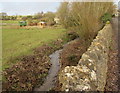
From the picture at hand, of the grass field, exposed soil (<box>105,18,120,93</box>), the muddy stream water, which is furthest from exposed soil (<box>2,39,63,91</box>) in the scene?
exposed soil (<box>105,18,120,93</box>)

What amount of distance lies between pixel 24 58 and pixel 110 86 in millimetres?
5953

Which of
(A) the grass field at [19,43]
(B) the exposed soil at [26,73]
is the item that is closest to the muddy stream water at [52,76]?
(B) the exposed soil at [26,73]

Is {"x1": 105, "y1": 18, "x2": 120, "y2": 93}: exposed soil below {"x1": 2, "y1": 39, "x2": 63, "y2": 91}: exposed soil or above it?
above

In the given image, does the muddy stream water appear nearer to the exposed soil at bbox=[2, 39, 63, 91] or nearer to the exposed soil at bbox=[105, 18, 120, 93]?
the exposed soil at bbox=[2, 39, 63, 91]

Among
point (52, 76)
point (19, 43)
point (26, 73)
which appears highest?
point (19, 43)

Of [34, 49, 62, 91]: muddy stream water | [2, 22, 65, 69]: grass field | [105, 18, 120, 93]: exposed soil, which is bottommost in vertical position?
[34, 49, 62, 91]: muddy stream water

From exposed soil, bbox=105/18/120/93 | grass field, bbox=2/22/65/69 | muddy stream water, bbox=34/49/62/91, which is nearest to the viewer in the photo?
exposed soil, bbox=105/18/120/93

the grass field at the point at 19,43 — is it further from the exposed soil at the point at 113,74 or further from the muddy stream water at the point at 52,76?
the exposed soil at the point at 113,74

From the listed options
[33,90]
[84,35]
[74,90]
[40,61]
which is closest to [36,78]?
[33,90]

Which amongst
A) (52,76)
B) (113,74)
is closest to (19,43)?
(52,76)

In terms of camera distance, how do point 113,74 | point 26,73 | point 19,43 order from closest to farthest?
point 113,74, point 26,73, point 19,43

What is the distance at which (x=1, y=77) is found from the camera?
7.33 m

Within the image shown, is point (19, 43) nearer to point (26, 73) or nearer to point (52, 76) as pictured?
point (26, 73)

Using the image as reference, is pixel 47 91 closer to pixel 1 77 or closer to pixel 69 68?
pixel 1 77
